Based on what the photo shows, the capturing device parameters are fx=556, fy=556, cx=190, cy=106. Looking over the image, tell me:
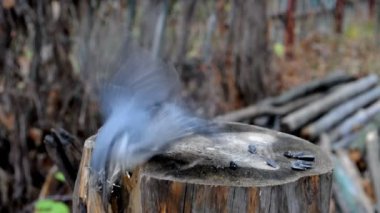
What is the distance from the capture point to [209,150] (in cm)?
178

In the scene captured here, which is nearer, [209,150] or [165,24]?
[209,150]

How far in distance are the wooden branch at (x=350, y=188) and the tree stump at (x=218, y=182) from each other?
176 centimetres

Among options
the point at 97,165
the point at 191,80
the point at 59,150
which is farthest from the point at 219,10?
the point at 97,165

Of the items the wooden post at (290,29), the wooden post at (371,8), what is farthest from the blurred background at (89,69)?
the wooden post at (371,8)

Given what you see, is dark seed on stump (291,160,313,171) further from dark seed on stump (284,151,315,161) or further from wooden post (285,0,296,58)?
wooden post (285,0,296,58)

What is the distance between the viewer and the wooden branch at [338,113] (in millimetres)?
4387

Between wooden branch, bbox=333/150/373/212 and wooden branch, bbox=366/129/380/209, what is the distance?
122 millimetres

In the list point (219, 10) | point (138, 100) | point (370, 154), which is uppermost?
point (219, 10)

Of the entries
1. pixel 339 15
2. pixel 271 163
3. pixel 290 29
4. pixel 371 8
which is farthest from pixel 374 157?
pixel 371 8

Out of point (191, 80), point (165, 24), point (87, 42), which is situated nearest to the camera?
point (87, 42)

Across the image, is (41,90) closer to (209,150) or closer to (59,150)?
(59,150)

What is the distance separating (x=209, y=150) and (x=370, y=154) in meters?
2.79

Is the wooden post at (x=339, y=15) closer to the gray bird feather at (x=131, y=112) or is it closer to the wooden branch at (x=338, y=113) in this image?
the wooden branch at (x=338, y=113)

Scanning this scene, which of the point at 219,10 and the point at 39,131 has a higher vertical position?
the point at 219,10
